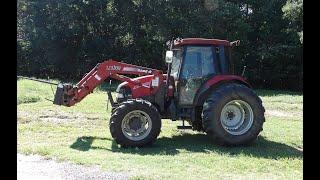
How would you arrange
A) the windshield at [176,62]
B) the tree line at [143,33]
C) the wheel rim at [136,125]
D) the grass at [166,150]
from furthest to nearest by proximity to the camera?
the tree line at [143,33] < the windshield at [176,62] < the wheel rim at [136,125] < the grass at [166,150]

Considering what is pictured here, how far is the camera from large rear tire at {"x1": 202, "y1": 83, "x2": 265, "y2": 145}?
9.10 m

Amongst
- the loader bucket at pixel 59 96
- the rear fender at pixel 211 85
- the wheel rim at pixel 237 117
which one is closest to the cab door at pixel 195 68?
the rear fender at pixel 211 85

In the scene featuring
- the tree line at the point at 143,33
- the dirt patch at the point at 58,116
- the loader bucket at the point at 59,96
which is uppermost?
the tree line at the point at 143,33

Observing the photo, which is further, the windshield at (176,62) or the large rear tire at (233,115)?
the windshield at (176,62)

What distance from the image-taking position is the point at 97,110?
14.4 metres

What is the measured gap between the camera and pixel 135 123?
9109 mm

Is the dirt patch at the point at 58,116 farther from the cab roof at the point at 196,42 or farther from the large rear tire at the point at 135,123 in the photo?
the cab roof at the point at 196,42

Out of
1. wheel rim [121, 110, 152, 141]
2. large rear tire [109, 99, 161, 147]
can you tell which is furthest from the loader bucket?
wheel rim [121, 110, 152, 141]

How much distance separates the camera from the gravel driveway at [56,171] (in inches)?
259

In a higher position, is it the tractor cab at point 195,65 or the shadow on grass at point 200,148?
the tractor cab at point 195,65

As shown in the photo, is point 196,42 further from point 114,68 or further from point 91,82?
point 91,82
